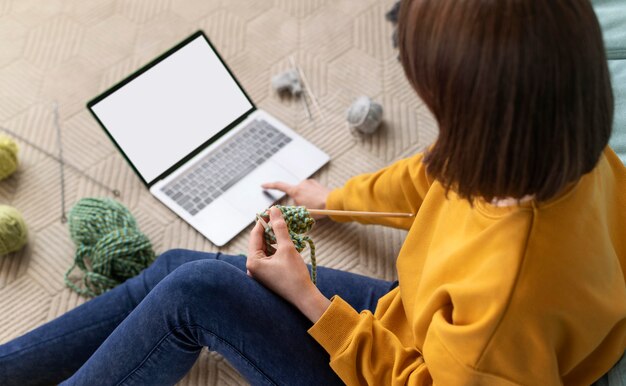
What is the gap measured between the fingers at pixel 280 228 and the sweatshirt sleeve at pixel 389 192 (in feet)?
0.64

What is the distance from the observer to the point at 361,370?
711mm

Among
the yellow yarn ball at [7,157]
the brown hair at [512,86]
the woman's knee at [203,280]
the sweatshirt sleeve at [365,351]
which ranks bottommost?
the sweatshirt sleeve at [365,351]

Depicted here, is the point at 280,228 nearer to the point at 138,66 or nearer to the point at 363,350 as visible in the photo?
the point at 363,350

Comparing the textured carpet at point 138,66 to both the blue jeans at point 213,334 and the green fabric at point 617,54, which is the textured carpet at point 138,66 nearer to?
the blue jeans at point 213,334

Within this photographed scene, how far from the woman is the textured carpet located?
0.86ft

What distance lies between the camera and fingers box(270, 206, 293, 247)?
80 cm

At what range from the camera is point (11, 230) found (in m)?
1.11

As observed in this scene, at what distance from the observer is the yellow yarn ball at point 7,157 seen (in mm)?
1188

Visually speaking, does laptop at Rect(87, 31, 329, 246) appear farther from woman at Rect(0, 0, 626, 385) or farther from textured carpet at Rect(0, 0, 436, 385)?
woman at Rect(0, 0, 626, 385)

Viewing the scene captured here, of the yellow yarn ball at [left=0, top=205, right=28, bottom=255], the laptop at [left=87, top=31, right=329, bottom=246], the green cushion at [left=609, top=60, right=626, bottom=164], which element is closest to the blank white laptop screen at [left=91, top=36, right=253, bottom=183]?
the laptop at [left=87, top=31, right=329, bottom=246]

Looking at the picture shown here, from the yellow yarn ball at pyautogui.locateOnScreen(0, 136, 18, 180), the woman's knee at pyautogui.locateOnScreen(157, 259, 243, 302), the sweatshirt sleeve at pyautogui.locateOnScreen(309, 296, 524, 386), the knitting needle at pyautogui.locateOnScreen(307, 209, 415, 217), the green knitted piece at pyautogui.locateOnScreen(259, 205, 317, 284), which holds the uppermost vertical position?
the yellow yarn ball at pyautogui.locateOnScreen(0, 136, 18, 180)

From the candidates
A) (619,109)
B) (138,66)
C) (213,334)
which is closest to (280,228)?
(213,334)

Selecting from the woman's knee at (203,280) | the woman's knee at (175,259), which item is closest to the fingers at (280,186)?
the woman's knee at (175,259)

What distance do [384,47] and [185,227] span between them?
621 millimetres
